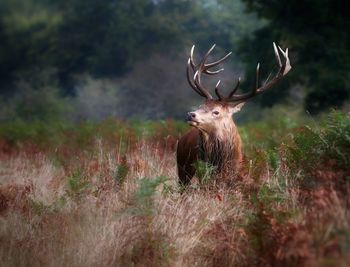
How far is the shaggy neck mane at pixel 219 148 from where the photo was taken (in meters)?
9.45

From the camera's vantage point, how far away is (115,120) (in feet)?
65.7

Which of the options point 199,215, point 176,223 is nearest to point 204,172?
point 199,215

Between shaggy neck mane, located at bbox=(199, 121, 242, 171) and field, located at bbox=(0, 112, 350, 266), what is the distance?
0.20m

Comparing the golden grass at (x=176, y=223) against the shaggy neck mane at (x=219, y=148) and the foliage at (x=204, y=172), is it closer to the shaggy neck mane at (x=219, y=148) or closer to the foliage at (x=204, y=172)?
the foliage at (x=204, y=172)

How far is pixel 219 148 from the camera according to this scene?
9469 millimetres

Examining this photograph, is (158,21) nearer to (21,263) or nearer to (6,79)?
(6,79)

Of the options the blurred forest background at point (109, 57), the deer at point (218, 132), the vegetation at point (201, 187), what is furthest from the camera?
the blurred forest background at point (109, 57)

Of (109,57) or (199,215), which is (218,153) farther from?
(109,57)

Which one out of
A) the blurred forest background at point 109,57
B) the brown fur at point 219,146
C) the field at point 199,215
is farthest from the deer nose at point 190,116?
the blurred forest background at point 109,57

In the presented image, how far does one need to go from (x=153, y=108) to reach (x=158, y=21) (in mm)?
5022

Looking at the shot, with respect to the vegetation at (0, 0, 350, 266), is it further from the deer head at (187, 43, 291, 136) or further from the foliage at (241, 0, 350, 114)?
the deer head at (187, 43, 291, 136)

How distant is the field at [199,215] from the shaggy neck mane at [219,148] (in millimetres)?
201

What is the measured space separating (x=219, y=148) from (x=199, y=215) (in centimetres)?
215

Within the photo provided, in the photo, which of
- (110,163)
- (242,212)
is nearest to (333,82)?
(110,163)
